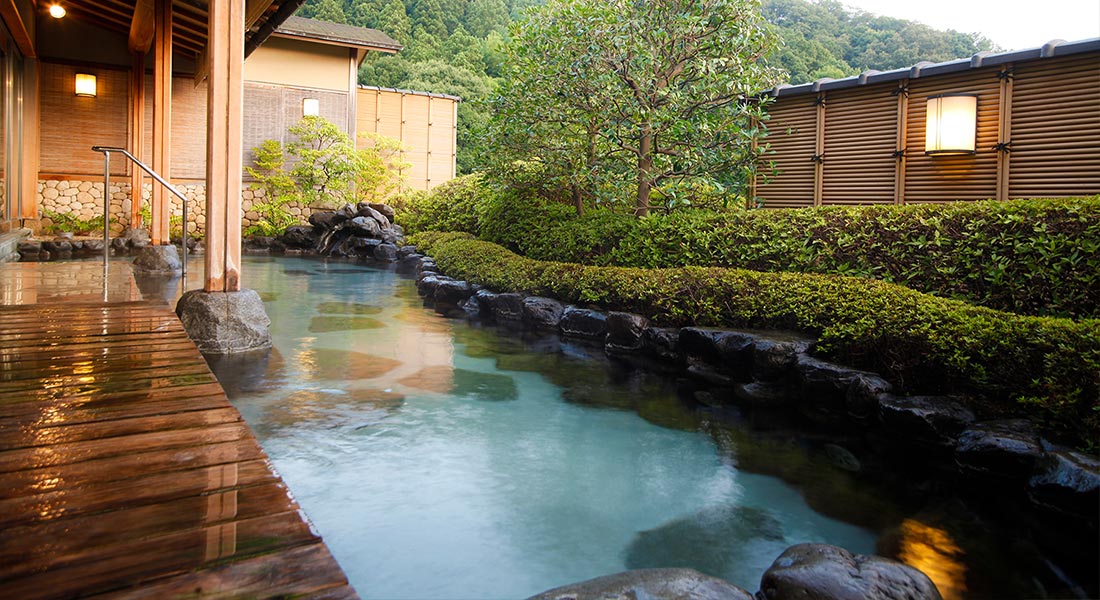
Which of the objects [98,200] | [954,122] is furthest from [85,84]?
[954,122]

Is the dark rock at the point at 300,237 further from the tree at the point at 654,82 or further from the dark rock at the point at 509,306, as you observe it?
→ the tree at the point at 654,82

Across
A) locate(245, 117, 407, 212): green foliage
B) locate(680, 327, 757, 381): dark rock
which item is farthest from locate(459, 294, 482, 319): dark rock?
locate(245, 117, 407, 212): green foliage

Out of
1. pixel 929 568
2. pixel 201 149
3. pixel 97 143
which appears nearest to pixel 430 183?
pixel 201 149

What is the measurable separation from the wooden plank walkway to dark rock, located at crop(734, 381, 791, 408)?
364 cm

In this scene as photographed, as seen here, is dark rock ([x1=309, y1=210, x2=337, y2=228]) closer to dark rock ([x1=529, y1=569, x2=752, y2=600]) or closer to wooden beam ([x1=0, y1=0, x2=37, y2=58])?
wooden beam ([x1=0, y1=0, x2=37, y2=58])

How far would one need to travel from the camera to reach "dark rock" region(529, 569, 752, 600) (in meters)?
2.26

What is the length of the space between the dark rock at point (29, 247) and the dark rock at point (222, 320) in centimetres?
775

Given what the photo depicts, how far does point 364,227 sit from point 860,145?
36.5 ft

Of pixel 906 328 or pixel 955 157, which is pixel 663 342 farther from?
pixel 955 157

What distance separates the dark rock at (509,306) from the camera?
28.2 feet

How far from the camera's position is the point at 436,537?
310 cm

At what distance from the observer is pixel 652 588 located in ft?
7.55

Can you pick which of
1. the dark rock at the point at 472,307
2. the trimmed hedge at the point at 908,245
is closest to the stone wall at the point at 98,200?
the dark rock at the point at 472,307

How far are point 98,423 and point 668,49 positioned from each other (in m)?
7.09
